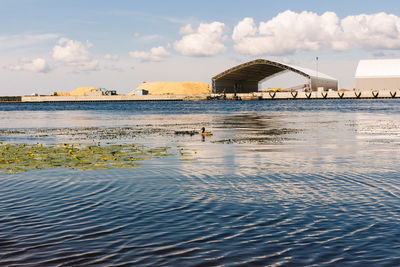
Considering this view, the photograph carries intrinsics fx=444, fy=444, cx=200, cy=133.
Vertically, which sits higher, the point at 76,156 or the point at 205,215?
the point at 76,156

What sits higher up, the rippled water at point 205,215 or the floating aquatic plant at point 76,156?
the floating aquatic plant at point 76,156

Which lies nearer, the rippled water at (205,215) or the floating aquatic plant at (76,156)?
the rippled water at (205,215)

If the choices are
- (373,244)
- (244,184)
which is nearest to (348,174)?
(244,184)

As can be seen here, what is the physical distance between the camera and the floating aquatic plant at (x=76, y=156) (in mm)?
22859

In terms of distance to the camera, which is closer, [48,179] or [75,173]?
[48,179]

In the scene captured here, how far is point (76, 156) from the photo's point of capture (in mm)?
26297

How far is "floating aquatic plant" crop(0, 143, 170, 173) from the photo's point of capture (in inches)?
900

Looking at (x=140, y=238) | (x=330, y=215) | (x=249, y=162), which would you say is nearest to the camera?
(x=140, y=238)

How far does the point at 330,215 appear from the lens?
12977mm

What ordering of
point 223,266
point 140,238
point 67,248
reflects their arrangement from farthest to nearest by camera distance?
point 140,238 → point 67,248 → point 223,266

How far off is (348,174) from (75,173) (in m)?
12.5

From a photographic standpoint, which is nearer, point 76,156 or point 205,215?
point 205,215

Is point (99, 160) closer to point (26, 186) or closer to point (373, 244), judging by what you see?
point (26, 186)

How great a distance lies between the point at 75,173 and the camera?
2069cm
